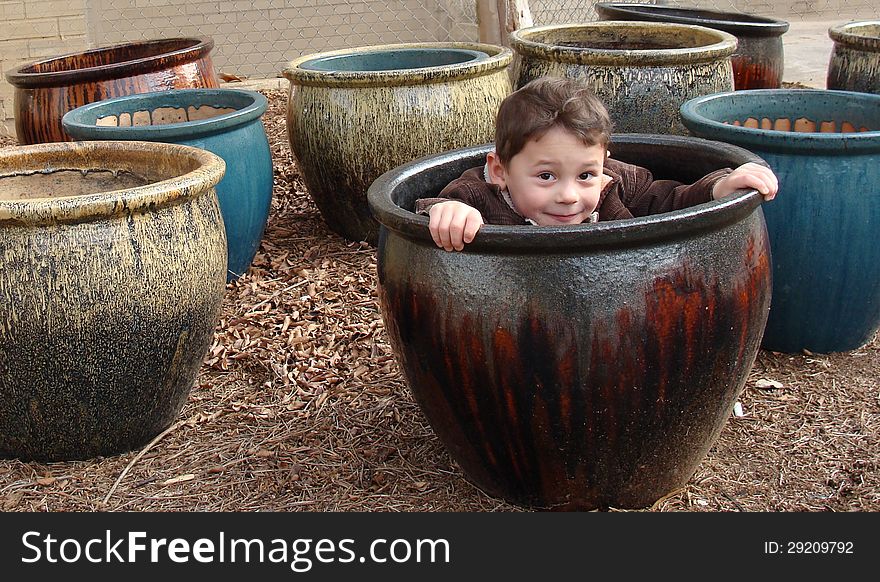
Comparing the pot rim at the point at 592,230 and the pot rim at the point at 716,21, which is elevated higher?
the pot rim at the point at 716,21

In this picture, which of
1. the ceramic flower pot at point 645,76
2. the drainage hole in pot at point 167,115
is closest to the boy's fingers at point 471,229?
the ceramic flower pot at point 645,76

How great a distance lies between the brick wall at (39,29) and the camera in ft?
23.3

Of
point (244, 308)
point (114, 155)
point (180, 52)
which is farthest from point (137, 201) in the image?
point (180, 52)

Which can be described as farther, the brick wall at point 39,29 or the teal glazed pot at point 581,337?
the brick wall at point 39,29

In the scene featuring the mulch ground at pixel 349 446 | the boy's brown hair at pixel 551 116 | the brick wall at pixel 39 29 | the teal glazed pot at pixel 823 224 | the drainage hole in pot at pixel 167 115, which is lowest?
the mulch ground at pixel 349 446

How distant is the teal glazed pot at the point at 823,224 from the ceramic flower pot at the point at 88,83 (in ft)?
8.35

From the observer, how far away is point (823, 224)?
3.22 metres

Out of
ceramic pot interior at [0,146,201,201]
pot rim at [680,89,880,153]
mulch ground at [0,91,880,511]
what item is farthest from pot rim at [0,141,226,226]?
pot rim at [680,89,880,153]

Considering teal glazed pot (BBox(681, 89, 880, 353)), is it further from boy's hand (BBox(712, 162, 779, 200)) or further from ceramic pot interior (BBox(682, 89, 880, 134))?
boy's hand (BBox(712, 162, 779, 200))

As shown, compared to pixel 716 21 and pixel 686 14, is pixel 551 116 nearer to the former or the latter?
pixel 716 21

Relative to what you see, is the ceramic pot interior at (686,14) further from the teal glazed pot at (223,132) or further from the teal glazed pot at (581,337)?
the teal glazed pot at (581,337)

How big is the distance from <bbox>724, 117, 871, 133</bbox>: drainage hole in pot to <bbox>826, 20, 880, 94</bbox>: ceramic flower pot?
43.9 inches

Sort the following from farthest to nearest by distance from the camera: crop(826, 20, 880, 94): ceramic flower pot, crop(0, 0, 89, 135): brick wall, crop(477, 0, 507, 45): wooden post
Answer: crop(0, 0, 89, 135): brick wall → crop(477, 0, 507, 45): wooden post → crop(826, 20, 880, 94): ceramic flower pot

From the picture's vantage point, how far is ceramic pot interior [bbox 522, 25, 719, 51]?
186 inches
